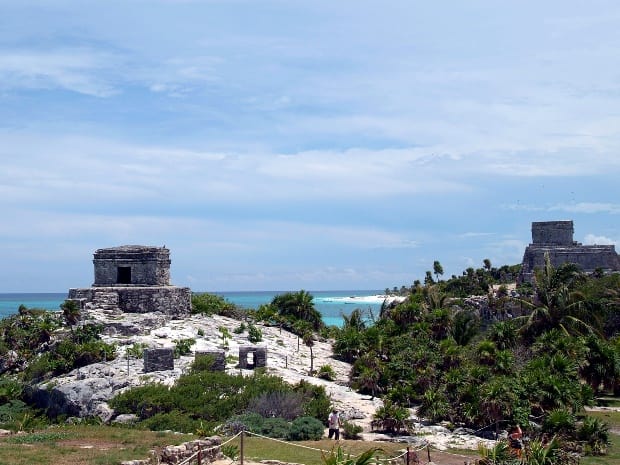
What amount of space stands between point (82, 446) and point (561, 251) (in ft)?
159

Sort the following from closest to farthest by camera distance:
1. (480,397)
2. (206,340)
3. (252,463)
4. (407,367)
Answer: (252,463), (480,397), (407,367), (206,340)

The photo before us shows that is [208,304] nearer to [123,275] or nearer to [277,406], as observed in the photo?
[123,275]

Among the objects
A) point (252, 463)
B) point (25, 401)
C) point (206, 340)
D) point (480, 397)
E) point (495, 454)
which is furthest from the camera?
point (206, 340)

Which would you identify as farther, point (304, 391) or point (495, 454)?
point (304, 391)

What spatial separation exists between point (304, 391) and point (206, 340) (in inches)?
360

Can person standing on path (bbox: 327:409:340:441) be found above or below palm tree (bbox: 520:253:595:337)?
below

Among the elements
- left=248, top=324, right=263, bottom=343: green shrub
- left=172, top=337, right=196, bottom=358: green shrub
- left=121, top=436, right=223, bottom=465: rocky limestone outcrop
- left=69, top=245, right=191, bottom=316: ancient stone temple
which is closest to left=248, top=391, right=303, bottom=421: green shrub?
left=172, top=337, right=196, bottom=358: green shrub

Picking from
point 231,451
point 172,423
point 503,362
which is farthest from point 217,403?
point 503,362

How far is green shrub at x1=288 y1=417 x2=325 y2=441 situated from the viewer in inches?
843

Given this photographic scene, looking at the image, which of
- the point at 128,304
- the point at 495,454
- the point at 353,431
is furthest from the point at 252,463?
the point at 128,304

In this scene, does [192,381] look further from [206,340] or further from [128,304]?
[128,304]

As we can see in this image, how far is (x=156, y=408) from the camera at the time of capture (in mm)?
23766

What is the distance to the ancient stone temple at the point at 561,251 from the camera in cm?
5750

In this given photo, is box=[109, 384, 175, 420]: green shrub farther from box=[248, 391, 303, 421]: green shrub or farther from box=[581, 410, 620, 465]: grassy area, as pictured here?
box=[581, 410, 620, 465]: grassy area
